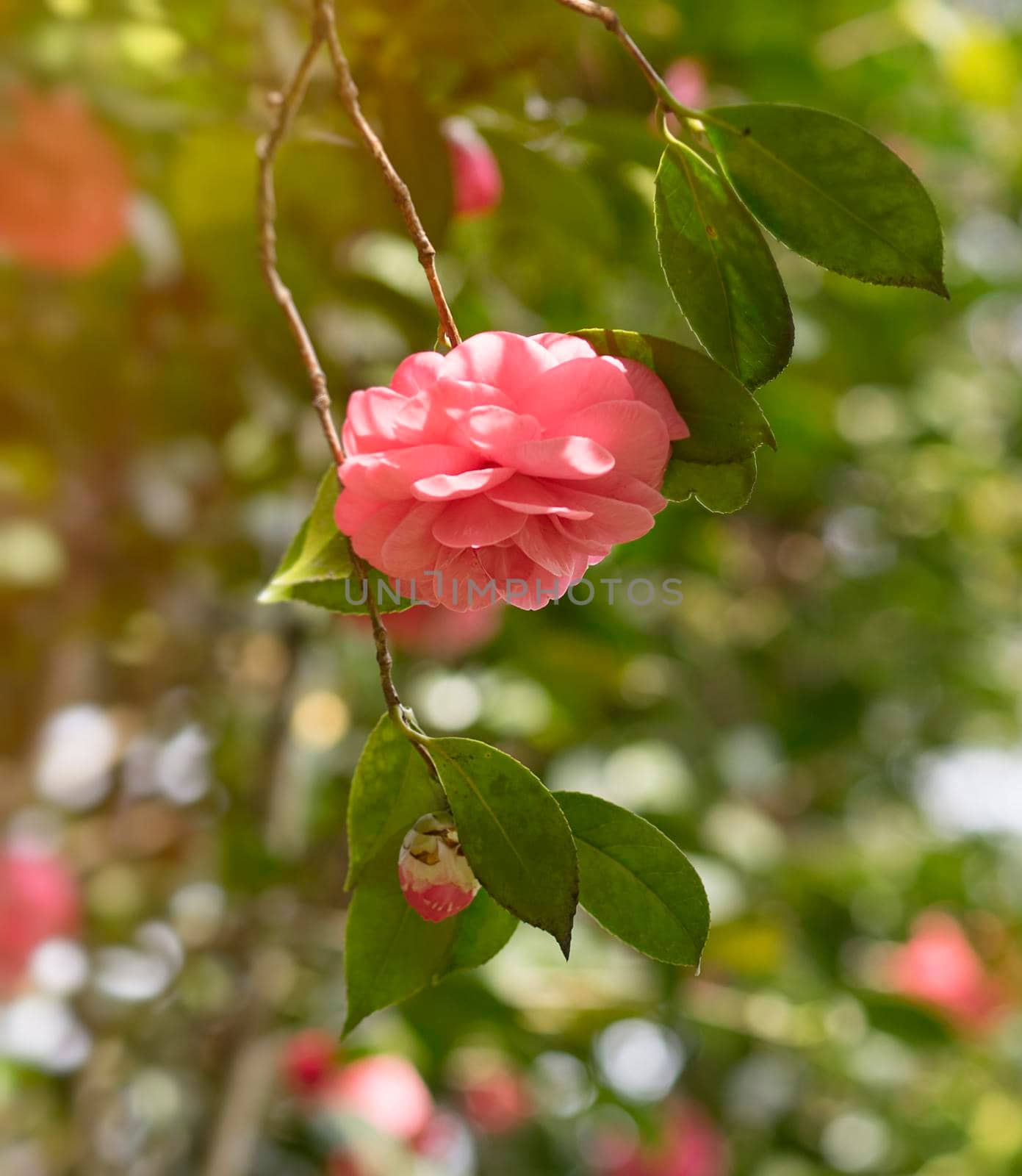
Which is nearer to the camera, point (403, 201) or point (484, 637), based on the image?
point (403, 201)

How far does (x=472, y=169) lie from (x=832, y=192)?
35cm

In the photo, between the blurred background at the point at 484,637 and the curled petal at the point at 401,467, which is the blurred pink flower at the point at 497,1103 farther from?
the curled petal at the point at 401,467

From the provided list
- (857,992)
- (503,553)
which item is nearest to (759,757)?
(857,992)

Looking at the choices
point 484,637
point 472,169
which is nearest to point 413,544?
point 472,169

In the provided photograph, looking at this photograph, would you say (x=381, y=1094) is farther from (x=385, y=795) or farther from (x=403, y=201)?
(x=403, y=201)

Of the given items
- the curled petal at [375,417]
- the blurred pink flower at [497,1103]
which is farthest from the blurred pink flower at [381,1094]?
the curled petal at [375,417]

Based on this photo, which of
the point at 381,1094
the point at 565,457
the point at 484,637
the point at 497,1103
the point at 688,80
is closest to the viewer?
the point at 565,457

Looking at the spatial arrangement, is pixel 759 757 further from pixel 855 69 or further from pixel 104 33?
pixel 104 33

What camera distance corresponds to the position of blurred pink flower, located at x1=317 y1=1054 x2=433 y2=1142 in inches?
49.1

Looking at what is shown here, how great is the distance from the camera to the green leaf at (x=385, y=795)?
1.18 feet

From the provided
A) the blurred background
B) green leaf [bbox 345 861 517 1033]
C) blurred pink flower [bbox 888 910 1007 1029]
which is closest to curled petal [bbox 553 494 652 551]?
green leaf [bbox 345 861 517 1033]

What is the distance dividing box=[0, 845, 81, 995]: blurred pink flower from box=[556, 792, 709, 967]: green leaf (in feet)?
3.22

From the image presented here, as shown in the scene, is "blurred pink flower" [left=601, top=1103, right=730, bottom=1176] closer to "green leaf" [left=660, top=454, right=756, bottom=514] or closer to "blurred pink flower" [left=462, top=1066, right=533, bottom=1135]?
"blurred pink flower" [left=462, top=1066, right=533, bottom=1135]

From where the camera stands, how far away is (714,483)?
1.13 feet
